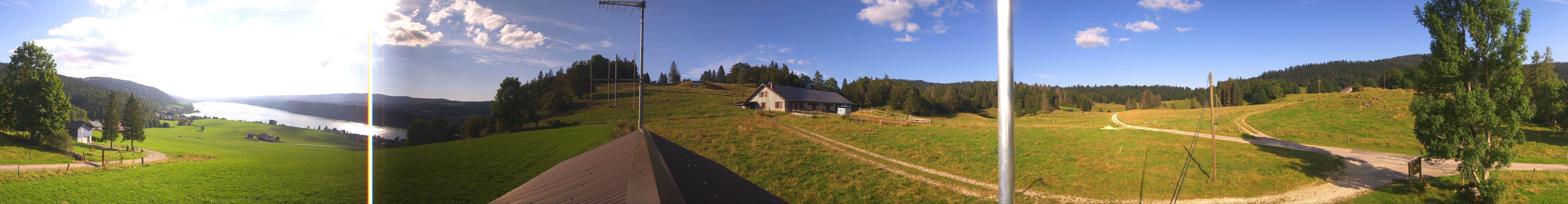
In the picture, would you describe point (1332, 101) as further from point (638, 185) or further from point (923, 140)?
point (638, 185)

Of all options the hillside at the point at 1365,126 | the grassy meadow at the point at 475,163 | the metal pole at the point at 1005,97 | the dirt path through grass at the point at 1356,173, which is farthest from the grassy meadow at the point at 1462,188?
the grassy meadow at the point at 475,163

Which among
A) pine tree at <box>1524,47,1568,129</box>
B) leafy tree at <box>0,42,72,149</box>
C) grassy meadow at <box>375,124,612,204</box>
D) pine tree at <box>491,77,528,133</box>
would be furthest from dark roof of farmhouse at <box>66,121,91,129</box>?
pine tree at <box>1524,47,1568,129</box>

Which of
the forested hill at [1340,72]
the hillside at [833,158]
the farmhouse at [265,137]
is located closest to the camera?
the hillside at [833,158]

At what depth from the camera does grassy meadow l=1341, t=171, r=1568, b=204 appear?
9953 millimetres

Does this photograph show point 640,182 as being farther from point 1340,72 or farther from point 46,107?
point 1340,72

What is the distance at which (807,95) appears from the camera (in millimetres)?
27328

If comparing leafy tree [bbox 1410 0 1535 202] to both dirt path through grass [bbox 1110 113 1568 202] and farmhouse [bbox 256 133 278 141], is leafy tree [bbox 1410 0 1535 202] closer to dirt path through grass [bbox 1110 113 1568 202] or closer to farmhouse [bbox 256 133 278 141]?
dirt path through grass [bbox 1110 113 1568 202]

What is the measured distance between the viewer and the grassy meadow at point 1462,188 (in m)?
9.95

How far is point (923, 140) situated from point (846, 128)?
131 inches

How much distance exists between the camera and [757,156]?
13867 millimetres

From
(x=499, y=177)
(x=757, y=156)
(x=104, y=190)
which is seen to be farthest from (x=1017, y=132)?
(x=104, y=190)

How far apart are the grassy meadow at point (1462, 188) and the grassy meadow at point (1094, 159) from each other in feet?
4.76

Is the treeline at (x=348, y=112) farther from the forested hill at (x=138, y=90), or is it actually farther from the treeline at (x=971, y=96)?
the treeline at (x=971, y=96)

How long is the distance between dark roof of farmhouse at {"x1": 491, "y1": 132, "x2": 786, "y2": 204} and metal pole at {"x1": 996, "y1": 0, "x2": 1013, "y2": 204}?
1.60 metres
